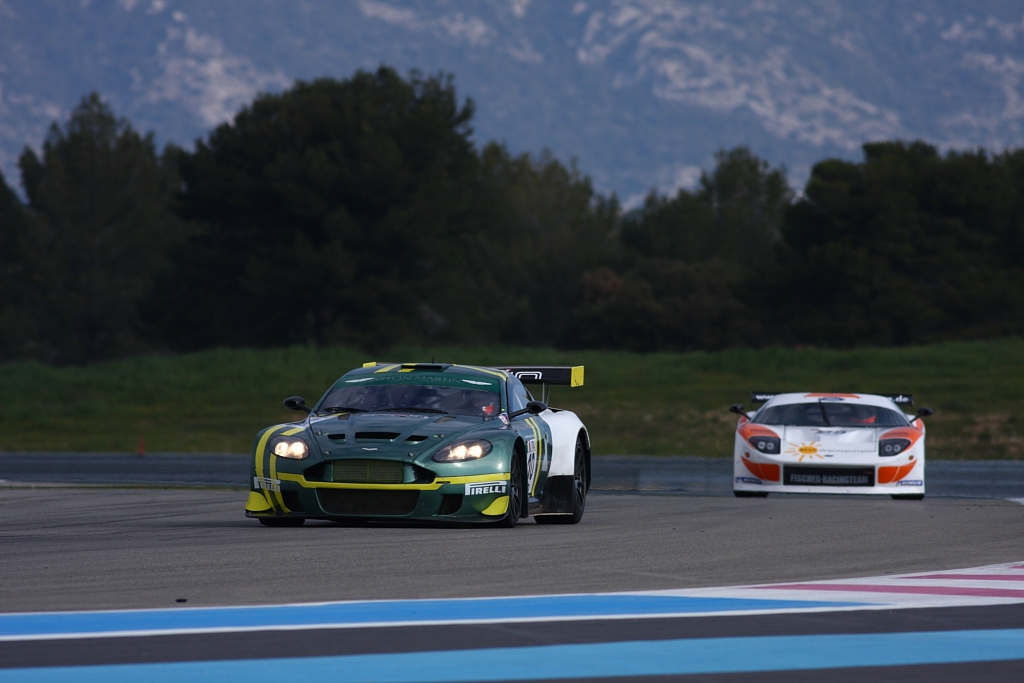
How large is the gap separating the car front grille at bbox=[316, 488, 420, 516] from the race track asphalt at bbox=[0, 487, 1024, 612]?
0.17m

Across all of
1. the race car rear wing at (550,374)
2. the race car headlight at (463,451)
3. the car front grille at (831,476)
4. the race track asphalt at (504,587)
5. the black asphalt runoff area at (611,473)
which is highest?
the race car rear wing at (550,374)

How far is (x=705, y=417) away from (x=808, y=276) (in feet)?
91.9

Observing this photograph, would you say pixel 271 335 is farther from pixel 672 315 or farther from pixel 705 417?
pixel 705 417

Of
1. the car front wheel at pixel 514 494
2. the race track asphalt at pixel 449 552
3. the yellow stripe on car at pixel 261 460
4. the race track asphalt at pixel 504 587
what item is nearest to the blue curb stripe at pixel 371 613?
the race track asphalt at pixel 504 587

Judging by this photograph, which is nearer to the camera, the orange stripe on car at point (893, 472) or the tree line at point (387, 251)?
the orange stripe on car at point (893, 472)

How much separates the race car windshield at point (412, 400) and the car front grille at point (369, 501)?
113 cm

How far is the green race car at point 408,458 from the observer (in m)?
10.2

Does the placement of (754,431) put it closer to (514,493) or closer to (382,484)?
(514,493)

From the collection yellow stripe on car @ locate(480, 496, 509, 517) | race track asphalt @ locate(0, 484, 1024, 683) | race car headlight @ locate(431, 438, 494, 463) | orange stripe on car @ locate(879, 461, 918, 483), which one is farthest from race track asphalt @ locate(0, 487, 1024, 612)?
orange stripe on car @ locate(879, 461, 918, 483)

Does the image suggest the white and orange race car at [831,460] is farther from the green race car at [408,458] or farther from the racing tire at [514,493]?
the racing tire at [514,493]

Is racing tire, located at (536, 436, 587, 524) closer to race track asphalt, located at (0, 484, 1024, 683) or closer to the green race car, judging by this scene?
race track asphalt, located at (0, 484, 1024, 683)

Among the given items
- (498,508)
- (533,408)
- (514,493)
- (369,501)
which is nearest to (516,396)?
(533,408)

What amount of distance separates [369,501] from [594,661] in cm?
472

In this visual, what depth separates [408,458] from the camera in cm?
1012
